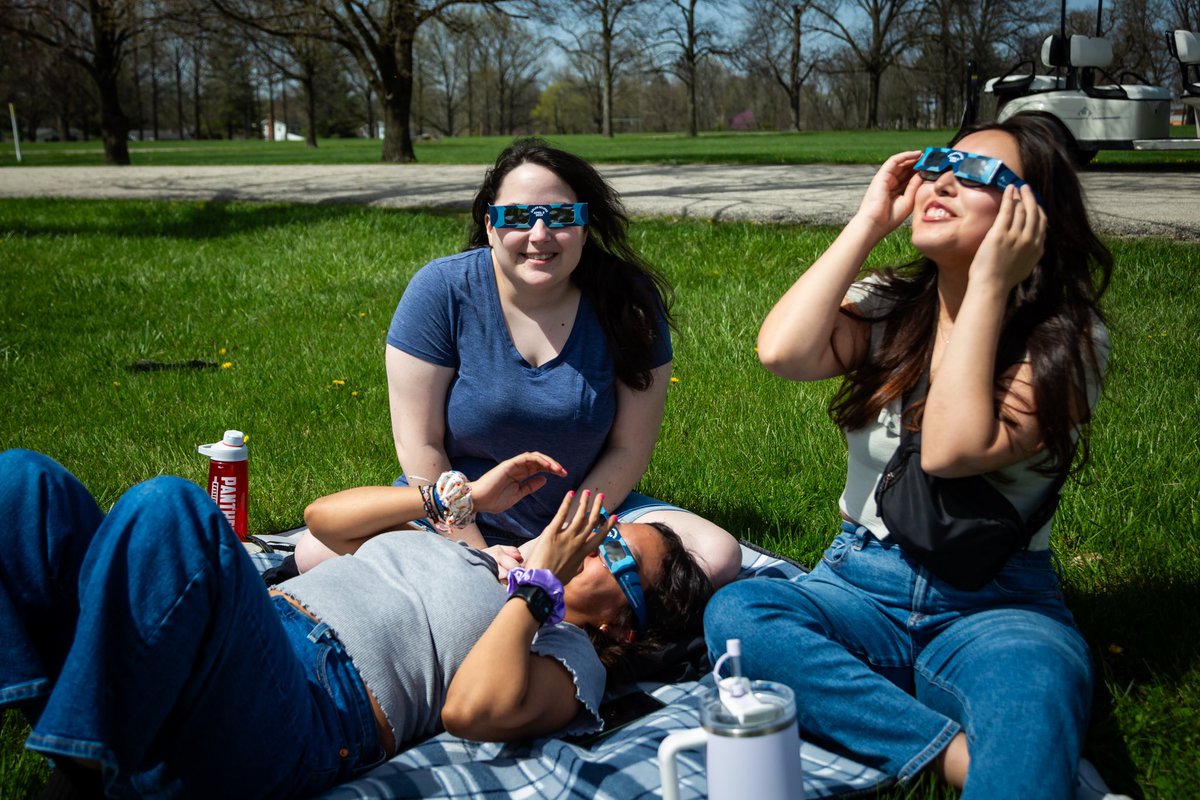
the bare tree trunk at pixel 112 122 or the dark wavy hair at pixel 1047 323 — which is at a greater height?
the bare tree trunk at pixel 112 122

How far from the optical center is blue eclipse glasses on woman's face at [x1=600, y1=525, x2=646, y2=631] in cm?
276

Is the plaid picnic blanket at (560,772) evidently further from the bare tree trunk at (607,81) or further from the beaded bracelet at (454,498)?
the bare tree trunk at (607,81)

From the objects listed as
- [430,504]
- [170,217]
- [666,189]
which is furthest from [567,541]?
[666,189]

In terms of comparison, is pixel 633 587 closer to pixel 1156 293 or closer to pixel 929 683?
pixel 929 683

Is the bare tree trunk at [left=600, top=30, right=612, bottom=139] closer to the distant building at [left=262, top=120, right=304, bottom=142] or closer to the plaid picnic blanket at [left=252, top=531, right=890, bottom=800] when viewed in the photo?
the distant building at [left=262, top=120, right=304, bottom=142]

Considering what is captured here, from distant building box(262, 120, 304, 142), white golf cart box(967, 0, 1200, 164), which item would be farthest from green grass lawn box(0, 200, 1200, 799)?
distant building box(262, 120, 304, 142)

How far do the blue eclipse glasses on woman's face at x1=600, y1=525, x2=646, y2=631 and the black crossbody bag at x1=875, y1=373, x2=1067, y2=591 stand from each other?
0.64m

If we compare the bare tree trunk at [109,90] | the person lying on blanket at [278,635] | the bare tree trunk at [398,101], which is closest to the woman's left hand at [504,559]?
the person lying on blanket at [278,635]

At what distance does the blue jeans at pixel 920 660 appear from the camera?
2119mm

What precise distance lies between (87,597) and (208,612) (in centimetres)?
20

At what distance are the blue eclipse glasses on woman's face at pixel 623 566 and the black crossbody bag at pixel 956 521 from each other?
64cm

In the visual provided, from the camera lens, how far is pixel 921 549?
2.45 m

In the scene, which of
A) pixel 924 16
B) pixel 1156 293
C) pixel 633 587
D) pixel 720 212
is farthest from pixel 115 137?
pixel 924 16

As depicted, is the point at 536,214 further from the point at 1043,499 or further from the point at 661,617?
the point at 1043,499
